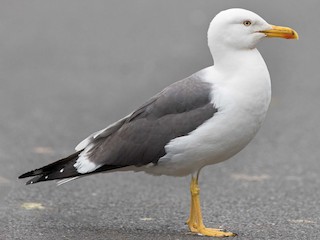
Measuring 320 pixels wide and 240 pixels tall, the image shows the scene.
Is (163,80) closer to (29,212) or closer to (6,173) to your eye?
(6,173)

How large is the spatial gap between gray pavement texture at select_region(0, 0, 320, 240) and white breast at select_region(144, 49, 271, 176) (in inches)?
22.7

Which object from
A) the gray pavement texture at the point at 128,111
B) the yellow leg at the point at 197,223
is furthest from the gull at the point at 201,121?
the gray pavement texture at the point at 128,111

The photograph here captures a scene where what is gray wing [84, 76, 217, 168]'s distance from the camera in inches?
250

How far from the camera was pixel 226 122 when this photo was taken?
620cm

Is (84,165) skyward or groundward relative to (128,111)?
groundward

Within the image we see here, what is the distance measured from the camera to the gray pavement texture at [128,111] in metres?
6.98

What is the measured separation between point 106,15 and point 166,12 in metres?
1.05

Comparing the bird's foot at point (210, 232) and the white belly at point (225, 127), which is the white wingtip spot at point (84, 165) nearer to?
the white belly at point (225, 127)

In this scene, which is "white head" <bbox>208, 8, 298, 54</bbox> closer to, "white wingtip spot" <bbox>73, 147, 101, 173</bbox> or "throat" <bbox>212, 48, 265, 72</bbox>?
"throat" <bbox>212, 48, 265, 72</bbox>

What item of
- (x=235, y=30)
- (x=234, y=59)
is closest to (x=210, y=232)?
(x=234, y=59)

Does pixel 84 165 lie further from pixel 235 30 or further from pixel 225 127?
pixel 235 30

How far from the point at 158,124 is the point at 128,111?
416 centimetres

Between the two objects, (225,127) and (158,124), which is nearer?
(225,127)

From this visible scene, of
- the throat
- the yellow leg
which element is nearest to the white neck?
the throat
